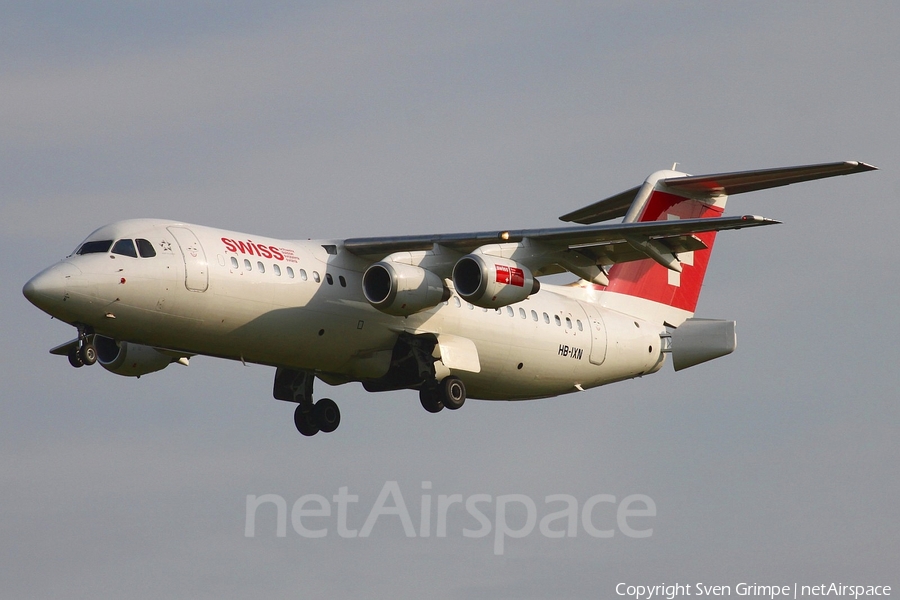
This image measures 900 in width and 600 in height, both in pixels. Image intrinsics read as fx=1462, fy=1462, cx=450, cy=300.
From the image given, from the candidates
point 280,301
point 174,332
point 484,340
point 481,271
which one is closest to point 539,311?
point 484,340

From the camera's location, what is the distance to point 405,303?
18.7 m

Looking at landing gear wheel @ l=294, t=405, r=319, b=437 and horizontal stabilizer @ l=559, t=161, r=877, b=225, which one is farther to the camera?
landing gear wheel @ l=294, t=405, r=319, b=437

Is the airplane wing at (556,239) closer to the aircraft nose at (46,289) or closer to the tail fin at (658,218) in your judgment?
the tail fin at (658,218)

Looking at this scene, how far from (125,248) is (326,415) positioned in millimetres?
4853

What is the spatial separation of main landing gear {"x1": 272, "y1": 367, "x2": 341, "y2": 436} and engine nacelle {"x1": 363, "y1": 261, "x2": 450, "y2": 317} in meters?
2.65

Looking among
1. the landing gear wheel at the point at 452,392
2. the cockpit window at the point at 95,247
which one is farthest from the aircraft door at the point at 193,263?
the landing gear wheel at the point at 452,392

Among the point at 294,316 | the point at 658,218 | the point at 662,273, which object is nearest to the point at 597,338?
the point at 662,273

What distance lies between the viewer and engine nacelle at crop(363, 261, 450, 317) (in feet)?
61.2

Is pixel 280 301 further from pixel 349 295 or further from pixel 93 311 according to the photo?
pixel 93 311

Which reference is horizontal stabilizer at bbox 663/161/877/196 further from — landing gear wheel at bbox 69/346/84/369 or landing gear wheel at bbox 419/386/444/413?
landing gear wheel at bbox 69/346/84/369

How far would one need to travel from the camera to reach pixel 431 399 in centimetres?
2019

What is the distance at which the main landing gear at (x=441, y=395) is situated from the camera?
2014cm

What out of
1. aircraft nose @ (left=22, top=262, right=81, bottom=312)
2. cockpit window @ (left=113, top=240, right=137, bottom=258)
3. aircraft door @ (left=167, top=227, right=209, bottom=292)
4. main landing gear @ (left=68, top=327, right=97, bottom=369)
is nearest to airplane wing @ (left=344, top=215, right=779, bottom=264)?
aircraft door @ (left=167, top=227, right=209, bottom=292)

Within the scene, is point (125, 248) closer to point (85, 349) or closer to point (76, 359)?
point (85, 349)
